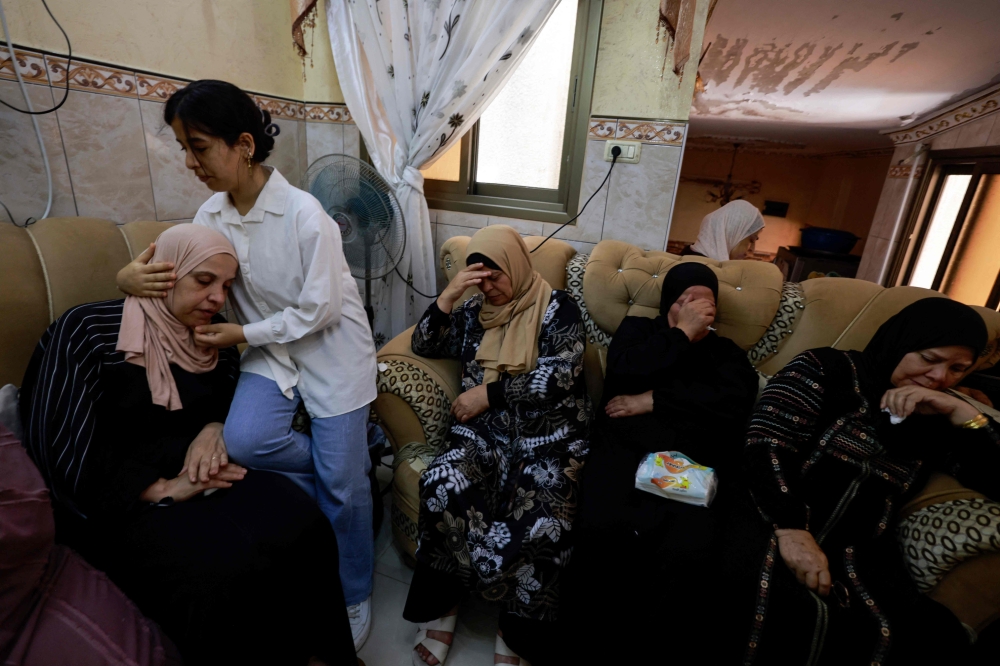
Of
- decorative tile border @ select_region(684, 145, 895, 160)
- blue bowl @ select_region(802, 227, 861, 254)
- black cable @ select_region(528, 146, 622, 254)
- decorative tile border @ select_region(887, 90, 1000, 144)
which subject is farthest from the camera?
decorative tile border @ select_region(684, 145, 895, 160)

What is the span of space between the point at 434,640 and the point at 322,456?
0.63 metres

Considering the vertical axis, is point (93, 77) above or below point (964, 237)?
above

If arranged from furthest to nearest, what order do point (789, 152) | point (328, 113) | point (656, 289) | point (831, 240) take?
point (789, 152)
point (831, 240)
point (328, 113)
point (656, 289)

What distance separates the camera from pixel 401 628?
1396 millimetres

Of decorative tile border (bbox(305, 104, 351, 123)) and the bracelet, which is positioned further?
decorative tile border (bbox(305, 104, 351, 123))

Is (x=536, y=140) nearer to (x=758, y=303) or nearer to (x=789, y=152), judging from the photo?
(x=758, y=303)

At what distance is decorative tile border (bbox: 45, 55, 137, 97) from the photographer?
1.43 m

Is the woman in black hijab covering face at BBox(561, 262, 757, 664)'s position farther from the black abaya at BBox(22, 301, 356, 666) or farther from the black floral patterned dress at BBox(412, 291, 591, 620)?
the black abaya at BBox(22, 301, 356, 666)

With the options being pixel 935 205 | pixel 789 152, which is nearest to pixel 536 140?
pixel 935 205

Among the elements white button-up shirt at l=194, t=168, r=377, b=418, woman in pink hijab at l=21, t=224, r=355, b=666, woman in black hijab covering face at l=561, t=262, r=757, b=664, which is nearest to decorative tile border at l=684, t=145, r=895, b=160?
woman in black hijab covering face at l=561, t=262, r=757, b=664

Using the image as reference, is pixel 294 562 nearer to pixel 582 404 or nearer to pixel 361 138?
pixel 582 404

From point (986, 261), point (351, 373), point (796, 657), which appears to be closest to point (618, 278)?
point (351, 373)

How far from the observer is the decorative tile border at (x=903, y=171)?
4047 millimetres

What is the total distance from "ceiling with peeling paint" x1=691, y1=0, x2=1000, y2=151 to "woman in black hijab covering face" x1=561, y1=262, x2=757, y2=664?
1931 mm
